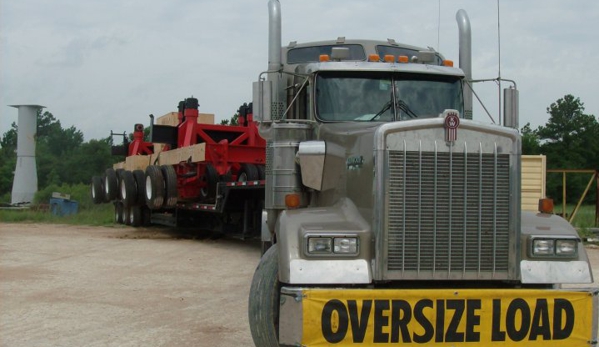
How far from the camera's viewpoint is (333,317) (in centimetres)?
491

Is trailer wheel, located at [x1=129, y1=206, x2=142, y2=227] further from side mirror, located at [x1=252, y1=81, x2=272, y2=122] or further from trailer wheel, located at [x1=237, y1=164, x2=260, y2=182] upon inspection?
side mirror, located at [x1=252, y1=81, x2=272, y2=122]

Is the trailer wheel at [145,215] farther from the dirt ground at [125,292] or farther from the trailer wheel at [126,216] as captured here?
the dirt ground at [125,292]

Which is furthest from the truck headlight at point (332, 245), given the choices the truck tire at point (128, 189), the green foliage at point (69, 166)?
the green foliage at point (69, 166)

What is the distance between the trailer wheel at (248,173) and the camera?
585 inches

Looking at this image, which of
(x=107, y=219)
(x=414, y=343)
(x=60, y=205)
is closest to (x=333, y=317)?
(x=414, y=343)

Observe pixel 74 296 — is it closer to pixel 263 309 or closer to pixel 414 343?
pixel 263 309

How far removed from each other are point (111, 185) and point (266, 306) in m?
14.8

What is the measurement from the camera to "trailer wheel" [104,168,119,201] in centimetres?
1945

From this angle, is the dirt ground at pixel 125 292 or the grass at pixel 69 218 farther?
the grass at pixel 69 218

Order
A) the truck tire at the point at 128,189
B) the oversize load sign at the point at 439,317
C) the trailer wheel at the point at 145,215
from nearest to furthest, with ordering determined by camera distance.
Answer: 1. the oversize load sign at the point at 439,317
2. the truck tire at the point at 128,189
3. the trailer wheel at the point at 145,215

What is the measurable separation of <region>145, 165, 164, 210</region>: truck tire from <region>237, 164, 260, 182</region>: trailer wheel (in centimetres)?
203

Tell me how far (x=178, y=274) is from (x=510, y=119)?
18.3 feet

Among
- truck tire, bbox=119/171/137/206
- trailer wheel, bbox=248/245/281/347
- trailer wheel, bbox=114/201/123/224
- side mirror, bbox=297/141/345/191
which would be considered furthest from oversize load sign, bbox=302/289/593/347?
trailer wheel, bbox=114/201/123/224

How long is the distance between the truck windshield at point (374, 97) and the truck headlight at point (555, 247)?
6.17ft
